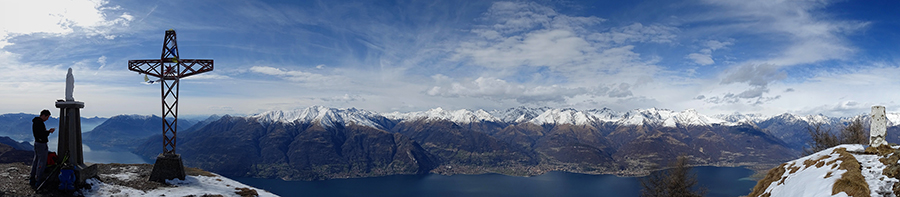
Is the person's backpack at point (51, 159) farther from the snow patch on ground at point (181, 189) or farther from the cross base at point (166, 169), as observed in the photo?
the cross base at point (166, 169)

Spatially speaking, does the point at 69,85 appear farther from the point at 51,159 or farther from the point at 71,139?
the point at 51,159

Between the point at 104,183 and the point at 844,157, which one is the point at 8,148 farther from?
the point at 844,157

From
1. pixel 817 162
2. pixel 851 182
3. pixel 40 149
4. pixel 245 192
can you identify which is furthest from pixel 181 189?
pixel 817 162

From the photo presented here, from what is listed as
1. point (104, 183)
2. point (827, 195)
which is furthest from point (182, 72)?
point (827, 195)

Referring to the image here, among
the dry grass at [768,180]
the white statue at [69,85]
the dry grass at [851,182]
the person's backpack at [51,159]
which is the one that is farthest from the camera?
the white statue at [69,85]

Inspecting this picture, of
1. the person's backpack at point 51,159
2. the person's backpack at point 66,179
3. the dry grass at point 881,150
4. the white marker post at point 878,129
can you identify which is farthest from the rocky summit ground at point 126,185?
the white marker post at point 878,129
